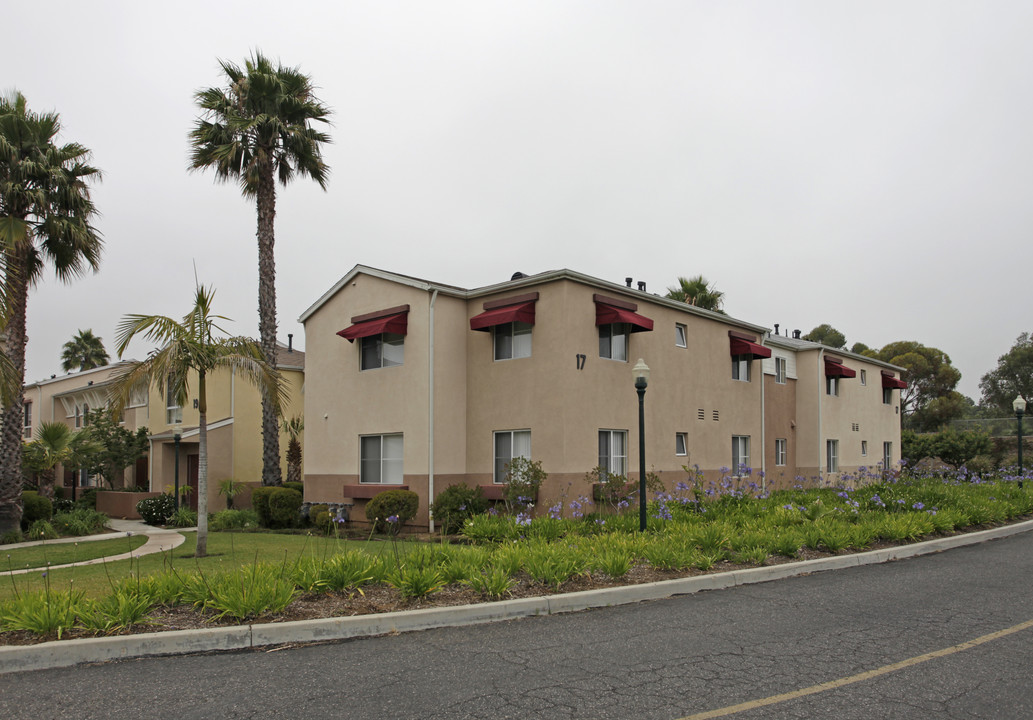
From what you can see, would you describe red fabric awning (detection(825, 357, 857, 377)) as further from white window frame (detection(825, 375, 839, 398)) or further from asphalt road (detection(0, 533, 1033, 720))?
asphalt road (detection(0, 533, 1033, 720))

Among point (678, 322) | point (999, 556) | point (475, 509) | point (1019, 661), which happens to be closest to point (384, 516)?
point (475, 509)

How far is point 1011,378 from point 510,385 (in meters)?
61.4

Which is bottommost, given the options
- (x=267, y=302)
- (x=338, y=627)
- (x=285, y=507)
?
(x=285, y=507)

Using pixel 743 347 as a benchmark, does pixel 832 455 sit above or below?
below

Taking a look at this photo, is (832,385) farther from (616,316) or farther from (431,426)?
(431,426)

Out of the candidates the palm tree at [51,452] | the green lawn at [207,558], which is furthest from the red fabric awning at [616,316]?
the palm tree at [51,452]

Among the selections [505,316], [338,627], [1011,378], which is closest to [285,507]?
[505,316]

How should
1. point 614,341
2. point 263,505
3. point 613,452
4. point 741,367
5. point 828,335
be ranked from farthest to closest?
point 828,335
point 741,367
point 263,505
point 614,341
point 613,452

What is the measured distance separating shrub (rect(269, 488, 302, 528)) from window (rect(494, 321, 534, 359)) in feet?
23.2

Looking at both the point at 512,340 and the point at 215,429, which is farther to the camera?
the point at 215,429

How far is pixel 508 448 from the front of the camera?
18422 mm

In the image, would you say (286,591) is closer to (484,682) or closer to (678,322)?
(484,682)

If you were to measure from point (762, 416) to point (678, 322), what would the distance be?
5311 millimetres

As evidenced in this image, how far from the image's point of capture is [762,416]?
24406 millimetres
